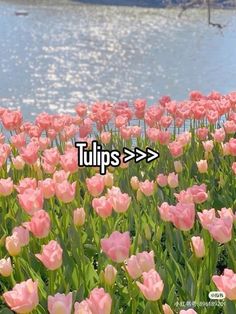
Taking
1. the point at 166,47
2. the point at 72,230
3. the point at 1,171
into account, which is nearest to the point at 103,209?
the point at 72,230

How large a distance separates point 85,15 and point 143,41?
2136 centimetres

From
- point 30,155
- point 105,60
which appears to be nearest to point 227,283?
point 30,155

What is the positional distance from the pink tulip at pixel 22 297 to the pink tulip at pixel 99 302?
0.68 feet

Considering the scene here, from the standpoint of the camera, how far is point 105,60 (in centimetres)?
2733

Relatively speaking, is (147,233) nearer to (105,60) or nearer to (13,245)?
(13,245)

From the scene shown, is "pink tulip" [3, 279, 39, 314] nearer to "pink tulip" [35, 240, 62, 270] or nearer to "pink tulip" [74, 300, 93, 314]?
"pink tulip" [74, 300, 93, 314]

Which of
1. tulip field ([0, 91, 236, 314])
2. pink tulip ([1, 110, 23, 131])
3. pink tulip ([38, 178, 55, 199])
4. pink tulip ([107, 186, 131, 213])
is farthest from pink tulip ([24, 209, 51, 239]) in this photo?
pink tulip ([1, 110, 23, 131])

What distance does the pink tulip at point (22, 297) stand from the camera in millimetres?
1993

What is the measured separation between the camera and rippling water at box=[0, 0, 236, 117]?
1759 cm

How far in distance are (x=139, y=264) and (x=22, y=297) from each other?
1.53 feet

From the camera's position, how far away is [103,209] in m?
2.89

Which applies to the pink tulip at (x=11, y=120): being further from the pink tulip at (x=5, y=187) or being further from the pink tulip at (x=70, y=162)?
the pink tulip at (x=5, y=187)

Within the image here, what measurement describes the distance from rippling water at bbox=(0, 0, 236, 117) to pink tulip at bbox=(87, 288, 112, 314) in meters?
5.39

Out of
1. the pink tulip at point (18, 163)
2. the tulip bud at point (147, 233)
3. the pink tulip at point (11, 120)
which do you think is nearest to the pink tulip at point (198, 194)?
the tulip bud at point (147, 233)
